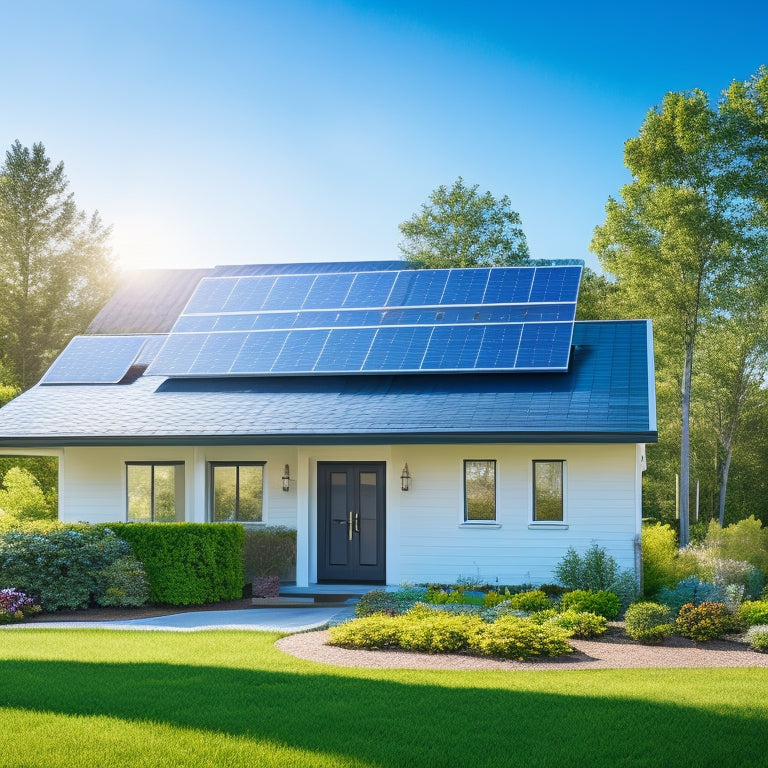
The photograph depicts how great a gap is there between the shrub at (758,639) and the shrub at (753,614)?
27.8 inches

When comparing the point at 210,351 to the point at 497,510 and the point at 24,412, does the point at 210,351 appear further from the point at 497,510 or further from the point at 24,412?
the point at 497,510

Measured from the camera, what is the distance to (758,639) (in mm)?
12000

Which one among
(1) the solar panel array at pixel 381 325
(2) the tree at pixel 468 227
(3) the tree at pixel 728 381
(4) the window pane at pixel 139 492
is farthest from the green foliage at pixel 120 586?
(3) the tree at pixel 728 381

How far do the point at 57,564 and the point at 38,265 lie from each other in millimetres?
30348

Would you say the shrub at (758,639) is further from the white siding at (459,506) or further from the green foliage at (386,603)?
the green foliage at (386,603)

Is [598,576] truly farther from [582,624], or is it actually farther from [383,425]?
[383,425]

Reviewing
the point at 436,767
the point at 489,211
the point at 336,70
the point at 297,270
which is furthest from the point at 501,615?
the point at 489,211

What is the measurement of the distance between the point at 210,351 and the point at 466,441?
734 centimetres

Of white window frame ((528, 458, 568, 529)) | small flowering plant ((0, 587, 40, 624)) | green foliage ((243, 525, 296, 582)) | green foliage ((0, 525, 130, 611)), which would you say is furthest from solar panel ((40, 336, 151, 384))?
white window frame ((528, 458, 568, 529))

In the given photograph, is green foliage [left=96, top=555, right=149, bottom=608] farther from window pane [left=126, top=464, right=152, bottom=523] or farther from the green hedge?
window pane [left=126, top=464, right=152, bottom=523]

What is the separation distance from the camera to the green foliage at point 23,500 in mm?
21578

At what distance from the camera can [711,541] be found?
66.7 feet

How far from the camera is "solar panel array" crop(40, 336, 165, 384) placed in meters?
22.4

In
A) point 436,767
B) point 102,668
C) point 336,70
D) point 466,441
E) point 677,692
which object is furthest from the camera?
point 336,70
